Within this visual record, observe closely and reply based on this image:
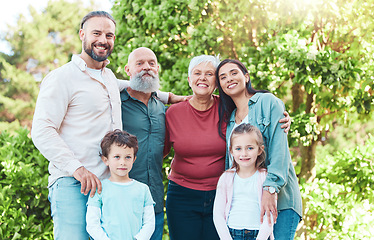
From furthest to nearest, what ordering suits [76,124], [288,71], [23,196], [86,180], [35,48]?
[35,48], [288,71], [23,196], [76,124], [86,180]

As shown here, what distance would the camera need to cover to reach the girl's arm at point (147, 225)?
8.25 feet

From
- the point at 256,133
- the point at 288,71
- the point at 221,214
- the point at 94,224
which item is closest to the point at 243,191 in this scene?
the point at 221,214

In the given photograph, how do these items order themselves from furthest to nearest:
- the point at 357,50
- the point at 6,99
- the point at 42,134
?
the point at 6,99 → the point at 357,50 → the point at 42,134

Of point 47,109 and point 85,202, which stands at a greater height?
point 47,109

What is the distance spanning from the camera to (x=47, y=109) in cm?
239

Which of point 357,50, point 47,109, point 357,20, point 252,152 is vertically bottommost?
point 252,152

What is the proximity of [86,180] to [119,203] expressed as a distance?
0.82 ft

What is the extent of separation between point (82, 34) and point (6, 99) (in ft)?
58.8

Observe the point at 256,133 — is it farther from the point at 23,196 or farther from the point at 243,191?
the point at 23,196

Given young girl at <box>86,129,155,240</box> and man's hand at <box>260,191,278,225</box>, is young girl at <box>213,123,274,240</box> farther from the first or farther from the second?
young girl at <box>86,129,155,240</box>

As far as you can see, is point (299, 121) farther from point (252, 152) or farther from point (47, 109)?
point (47, 109)

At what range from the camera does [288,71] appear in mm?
4590

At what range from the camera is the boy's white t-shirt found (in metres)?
2.47

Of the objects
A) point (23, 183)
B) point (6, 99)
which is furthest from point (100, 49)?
point (6, 99)
